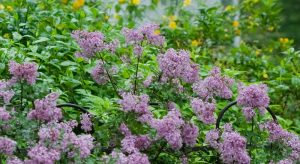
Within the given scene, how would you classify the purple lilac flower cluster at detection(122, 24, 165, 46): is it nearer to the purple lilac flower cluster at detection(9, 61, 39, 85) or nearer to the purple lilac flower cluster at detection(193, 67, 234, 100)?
the purple lilac flower cluster at detection(193, 67, 234, 100)

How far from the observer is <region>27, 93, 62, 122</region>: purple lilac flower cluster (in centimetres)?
204

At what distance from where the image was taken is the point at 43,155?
1.82 metres

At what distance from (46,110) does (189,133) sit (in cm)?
52

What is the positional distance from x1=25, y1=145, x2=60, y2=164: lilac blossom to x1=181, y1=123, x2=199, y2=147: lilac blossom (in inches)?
21.5

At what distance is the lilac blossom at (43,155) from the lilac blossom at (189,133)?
546mm

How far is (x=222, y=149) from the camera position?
218 centimetres

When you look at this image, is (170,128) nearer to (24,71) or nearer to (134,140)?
(134,140)

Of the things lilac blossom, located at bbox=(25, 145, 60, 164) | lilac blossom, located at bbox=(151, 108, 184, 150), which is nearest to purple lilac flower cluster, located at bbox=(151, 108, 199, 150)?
lilac blossom, located at bbox=(151, 108, 184, 150)

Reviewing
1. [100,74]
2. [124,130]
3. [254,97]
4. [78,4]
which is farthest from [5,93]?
[78,4]

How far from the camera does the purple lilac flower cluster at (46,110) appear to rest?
6.70ft

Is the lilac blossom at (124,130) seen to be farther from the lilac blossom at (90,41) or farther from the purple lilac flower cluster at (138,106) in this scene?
the lilac blossom at (90,41)

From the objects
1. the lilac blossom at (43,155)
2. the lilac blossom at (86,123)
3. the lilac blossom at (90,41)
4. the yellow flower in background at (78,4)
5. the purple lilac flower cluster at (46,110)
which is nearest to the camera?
the lilac blossom at (43,155)

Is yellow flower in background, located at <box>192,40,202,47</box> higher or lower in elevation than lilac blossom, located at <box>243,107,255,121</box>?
lower

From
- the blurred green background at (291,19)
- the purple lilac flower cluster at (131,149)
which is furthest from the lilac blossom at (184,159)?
the blurred green background at (291,19)
